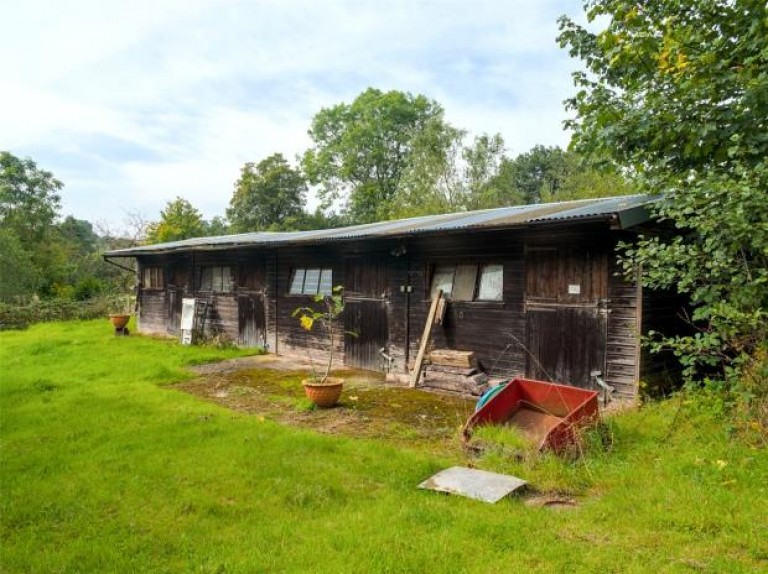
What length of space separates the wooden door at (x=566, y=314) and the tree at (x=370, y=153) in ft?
101

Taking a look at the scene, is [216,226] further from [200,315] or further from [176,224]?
[200,315]

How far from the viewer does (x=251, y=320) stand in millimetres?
12648

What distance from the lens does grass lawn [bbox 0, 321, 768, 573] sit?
2.96 metres

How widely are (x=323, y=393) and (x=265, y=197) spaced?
94.1 ft

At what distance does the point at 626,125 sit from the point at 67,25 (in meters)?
5.79

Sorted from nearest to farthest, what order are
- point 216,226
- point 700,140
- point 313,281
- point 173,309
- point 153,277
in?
1. point 700,140
2. point 313,281
3. point 173,309
4. point 153,277
5. point 216,226

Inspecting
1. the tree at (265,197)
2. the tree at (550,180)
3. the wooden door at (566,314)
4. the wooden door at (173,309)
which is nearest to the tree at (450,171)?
the tree at (550,180)

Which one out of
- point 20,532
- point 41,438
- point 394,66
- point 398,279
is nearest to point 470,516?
point 20,532

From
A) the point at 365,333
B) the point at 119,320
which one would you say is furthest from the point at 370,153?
the point at 365,333

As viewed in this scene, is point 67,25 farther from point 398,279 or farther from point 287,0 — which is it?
point 398,279

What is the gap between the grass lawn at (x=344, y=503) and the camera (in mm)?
2959

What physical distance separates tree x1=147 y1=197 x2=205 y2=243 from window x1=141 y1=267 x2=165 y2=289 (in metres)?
14.0

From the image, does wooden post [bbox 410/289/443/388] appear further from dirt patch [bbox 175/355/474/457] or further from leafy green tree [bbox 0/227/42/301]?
leafy green tree [bbox 0/227/42/301]

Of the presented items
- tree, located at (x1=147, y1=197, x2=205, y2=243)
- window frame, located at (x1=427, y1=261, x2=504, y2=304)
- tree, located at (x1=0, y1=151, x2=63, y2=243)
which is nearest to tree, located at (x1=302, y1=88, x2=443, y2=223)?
tree, located at (x1=147, y1=197, x2=205, y2=243)
